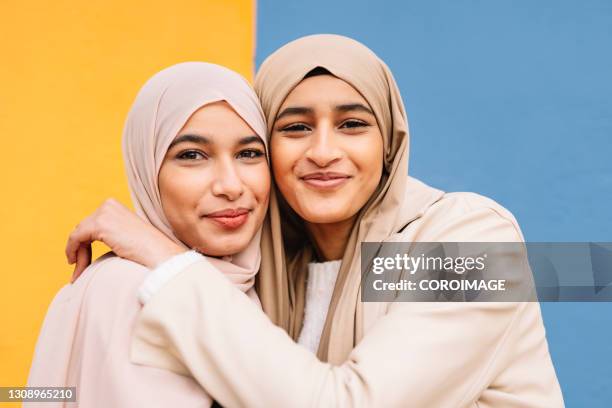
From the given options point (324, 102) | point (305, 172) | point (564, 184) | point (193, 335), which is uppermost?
point (564, 184)

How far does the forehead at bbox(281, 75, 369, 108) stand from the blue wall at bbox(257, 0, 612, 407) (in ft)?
4.99

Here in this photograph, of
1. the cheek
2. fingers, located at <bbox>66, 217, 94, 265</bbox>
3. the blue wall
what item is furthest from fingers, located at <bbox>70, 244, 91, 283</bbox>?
the blue wall

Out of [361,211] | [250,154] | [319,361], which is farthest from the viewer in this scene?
[361,211]

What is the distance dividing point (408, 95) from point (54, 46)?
5.07ft

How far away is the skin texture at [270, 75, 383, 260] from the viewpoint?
5.85ft

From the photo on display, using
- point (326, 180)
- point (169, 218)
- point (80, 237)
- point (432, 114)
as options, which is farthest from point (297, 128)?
point (432, 114)

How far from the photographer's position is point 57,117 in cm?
323

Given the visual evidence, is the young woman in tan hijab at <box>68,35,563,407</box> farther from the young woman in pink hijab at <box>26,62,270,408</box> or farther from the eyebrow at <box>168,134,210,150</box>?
the eyebrow at <box>168,134,210,150</box>

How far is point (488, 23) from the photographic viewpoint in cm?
333

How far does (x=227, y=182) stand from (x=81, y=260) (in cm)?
43

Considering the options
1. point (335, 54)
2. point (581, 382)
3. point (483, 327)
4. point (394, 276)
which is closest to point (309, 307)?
point (394, 276)

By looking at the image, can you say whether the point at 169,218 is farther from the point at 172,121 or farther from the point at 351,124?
the point at 351,124

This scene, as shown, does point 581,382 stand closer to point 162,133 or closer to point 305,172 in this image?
point 305,172

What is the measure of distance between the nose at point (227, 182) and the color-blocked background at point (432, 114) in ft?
5.43
